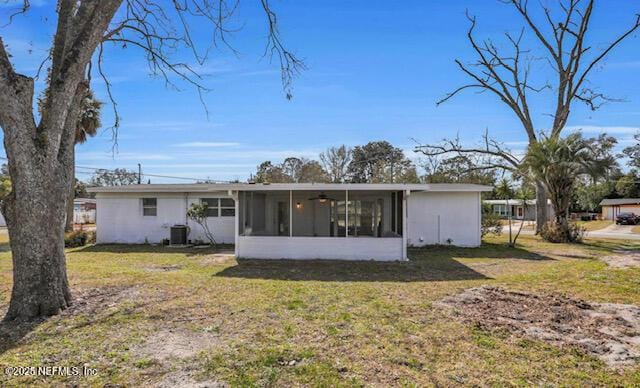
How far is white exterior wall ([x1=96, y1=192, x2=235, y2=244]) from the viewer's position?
625 inches

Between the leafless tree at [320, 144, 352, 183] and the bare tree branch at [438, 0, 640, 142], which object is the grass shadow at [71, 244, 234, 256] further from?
the leafless tree at [320, 144, 352, 183]

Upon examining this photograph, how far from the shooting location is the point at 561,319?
5.29 meters

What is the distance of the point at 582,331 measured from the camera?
189 inches

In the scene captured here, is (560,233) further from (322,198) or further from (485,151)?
(322,198)

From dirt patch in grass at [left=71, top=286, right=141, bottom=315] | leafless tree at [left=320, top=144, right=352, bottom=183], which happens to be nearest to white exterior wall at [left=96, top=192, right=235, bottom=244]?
dirt patch in grass at [left=71, top=286, right=141, bottom=315]

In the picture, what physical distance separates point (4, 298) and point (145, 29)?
520 cm

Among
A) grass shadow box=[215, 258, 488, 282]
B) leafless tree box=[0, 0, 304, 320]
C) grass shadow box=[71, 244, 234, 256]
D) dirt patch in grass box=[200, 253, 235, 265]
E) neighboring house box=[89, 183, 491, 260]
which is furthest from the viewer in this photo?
grass shadow box=[71, 244, 234, 256]

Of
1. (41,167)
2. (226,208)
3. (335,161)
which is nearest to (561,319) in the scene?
(41,167)

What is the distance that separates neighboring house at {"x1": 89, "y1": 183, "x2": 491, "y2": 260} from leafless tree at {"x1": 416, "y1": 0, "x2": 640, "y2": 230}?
857cm

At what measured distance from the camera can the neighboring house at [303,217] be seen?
11297 millimetres

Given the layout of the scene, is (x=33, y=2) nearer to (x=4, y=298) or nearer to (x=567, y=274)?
(x=4, y=298)

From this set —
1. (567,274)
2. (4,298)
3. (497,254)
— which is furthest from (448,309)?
(497,254)

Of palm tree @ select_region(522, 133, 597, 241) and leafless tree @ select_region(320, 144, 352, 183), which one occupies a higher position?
leafless tree @ select_region(320, 144, 352, 183)

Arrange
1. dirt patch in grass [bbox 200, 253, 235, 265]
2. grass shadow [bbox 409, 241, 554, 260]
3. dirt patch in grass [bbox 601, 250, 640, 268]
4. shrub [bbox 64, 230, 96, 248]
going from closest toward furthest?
dirt patch in grass [bbox 601, 250, 640, 268]
dirt patch in grass [bbox 200, 253, 235, 265]
grass shadow [bbox 409, 241, 554, 260]
shrub [bbox 64, 230, 96, 248]
